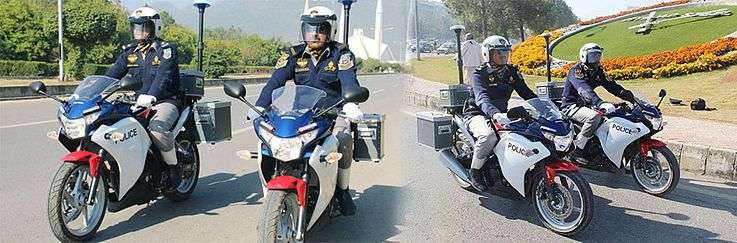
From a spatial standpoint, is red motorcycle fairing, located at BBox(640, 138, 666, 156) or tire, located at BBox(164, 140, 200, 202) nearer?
tire, located at BBox(164, 140, 200, 202)

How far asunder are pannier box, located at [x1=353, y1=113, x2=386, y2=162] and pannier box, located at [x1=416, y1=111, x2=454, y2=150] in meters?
0.37

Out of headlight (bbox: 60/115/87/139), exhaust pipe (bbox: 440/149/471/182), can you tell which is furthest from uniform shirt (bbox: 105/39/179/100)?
exhaust pipe (bbox: 440/149/471/182)

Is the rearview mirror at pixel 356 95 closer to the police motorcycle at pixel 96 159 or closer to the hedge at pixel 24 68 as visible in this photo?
the police motorcycle at pixel 96 159

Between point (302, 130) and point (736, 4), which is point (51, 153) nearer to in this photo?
point (302, 130)

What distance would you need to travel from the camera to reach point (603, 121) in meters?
5.75

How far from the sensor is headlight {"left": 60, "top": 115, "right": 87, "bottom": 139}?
12.8 ft

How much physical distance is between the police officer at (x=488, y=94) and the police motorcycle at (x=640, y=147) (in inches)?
48.8

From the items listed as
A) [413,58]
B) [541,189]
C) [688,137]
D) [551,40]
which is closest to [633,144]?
[551,40]

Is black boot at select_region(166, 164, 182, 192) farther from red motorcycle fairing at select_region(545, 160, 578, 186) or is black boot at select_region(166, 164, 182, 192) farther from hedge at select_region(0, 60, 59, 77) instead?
hedge at select_region(0, 60, 59, 77)

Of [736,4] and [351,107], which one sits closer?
[351,107]

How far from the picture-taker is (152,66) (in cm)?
482

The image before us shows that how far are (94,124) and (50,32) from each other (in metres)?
23.1

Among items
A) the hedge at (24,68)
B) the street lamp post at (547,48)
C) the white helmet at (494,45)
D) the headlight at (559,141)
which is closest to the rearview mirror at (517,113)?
the headlight at (559,141)

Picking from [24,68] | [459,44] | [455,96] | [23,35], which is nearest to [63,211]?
[459,44]
